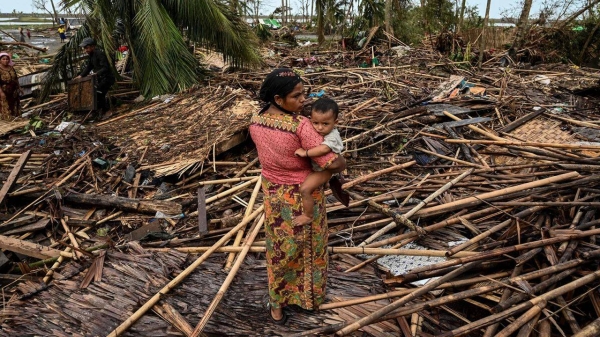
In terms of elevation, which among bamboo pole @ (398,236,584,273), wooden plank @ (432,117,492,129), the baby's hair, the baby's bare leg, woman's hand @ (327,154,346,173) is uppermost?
the baby's hair

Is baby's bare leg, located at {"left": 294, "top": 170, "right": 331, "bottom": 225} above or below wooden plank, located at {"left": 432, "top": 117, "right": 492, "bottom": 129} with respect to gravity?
above

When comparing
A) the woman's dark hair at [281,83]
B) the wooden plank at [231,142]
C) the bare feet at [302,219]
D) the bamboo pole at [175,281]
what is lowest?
the bamboo pole at [175,281]

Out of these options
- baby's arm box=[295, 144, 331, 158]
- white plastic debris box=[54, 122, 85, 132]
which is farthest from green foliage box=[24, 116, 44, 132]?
baby's arm box=[295, 144, 331, 158]

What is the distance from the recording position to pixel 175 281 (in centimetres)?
278

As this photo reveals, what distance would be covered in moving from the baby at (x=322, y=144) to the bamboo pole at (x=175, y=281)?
3.85ft

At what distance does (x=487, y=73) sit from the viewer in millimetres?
8508

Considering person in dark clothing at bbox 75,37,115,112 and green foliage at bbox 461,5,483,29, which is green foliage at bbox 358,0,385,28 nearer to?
green foliage at bbox 461,5,483,29

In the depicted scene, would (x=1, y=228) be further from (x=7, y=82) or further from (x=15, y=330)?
(x=7, y=82)

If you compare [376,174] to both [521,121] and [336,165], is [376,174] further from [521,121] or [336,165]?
[521,121]

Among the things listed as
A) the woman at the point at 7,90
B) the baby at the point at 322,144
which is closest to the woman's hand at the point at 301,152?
the baby at the point at 322,144

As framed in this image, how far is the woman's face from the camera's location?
208cm

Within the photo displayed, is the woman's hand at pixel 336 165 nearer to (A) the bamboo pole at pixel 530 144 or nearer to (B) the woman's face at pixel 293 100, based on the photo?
(B) the woman's face at pixel 293 100

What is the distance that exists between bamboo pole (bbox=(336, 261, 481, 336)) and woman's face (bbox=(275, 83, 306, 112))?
114 centimetres

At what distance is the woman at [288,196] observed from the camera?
2.08 meters
